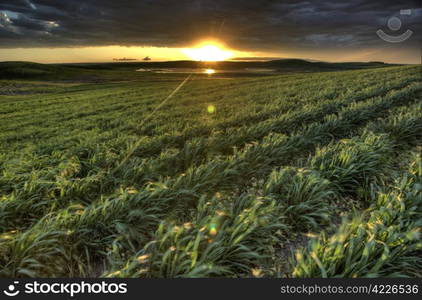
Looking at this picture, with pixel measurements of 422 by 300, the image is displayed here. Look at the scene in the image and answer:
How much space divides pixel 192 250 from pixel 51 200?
7.29 feet

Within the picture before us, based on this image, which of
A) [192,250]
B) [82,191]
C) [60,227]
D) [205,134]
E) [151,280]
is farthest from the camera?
[205,134]

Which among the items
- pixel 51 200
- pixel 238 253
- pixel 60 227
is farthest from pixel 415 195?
pixel 51 200

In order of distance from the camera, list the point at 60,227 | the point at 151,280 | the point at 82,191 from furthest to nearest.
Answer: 1. the point at 82,191
2. the point at 60,227
3. the point at 151,280

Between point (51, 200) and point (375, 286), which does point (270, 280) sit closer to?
point (375, 286)

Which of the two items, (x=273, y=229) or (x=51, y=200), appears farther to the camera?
(x=51, y=200)

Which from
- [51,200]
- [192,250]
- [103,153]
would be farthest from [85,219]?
[103,153]

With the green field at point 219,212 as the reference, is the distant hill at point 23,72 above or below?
above

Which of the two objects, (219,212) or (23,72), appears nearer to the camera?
(219,212)

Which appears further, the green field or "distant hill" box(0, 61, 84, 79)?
"distant hill" box(0, 61, 84, 79)

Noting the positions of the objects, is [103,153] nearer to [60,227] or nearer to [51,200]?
[51,200]

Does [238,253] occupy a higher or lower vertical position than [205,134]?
lower

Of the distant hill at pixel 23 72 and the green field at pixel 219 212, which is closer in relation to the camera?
the green field at pixel 219 212

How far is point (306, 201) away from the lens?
139 inches

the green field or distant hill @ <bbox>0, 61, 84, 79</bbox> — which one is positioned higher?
distant hill @ <bbox>0, 61, 84, 79</bbox>
